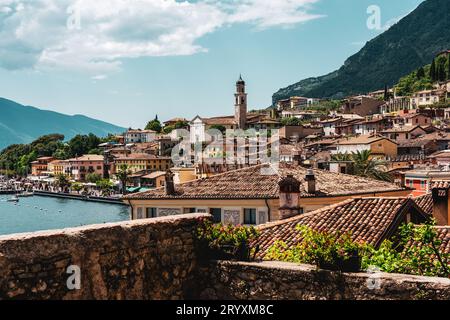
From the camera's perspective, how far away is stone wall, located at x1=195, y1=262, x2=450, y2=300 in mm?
5742

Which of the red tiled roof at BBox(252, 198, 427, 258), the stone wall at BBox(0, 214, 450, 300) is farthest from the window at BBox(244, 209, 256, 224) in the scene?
the stone wall at BBox(0, 214, 450, 300)

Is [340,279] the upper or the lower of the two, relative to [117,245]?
lower

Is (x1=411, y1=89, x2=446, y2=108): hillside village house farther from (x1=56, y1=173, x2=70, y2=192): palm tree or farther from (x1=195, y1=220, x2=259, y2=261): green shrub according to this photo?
(x1=195, y1=220, x2=259, y2=261): green shrub

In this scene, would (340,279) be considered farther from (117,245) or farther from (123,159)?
(123,159)

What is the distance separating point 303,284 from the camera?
6391 mm

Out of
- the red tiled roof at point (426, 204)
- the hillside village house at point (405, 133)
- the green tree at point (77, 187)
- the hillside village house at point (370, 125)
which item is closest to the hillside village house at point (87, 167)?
the green tree at point (77, 187)

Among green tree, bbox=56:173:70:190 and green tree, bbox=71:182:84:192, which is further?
green tree, bbox=56:173:70:190

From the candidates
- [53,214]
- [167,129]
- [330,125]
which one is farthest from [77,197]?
[330,125]

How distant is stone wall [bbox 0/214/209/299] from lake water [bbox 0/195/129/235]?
7747 centimetres

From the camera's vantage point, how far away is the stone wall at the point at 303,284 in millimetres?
5742

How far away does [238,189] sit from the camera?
23281 mm
